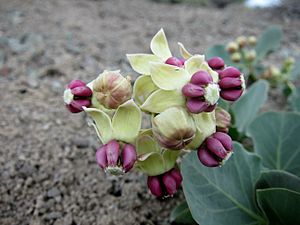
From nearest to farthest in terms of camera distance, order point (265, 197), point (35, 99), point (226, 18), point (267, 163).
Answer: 1. point (265, 197)
2. point (267, 163)
3. point (35, 99)
4. point (226, 18)

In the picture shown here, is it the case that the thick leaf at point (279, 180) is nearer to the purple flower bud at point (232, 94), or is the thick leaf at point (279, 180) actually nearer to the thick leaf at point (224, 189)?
the thick leaf at point (224, 189)

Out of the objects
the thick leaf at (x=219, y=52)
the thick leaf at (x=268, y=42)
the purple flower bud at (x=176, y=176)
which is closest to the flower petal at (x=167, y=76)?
the purple flower bud at (x=176, y=176)

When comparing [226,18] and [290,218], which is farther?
[226,18]

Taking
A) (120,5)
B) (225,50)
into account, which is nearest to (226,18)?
(120,5)

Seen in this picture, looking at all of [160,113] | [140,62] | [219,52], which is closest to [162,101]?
[160,113]

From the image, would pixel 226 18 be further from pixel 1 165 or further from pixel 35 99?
pixel 1 165

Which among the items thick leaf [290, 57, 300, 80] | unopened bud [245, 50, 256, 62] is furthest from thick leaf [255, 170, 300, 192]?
thick leaf [290, 57, 300, 80]

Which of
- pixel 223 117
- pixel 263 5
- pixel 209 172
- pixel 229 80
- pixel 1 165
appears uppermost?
pixel 229 80

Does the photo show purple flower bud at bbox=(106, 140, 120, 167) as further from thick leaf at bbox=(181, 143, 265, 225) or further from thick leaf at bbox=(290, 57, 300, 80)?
thick leaf at bbox=(290, 57, 300, 80)
